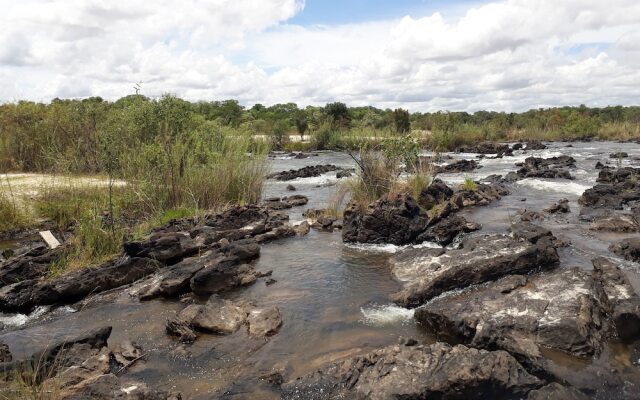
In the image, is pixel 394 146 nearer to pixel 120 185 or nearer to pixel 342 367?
pixel 120 185

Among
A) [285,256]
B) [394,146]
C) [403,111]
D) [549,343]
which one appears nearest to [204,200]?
[285,256]

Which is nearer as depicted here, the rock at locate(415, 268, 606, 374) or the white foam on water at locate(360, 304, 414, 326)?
the rock at locate(415, 268, 606, 374)

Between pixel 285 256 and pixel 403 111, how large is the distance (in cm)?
4090

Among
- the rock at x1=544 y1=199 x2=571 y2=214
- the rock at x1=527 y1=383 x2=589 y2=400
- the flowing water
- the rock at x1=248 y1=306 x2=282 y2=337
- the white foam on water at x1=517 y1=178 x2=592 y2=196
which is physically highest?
the rock at x1=527 y1=383 x2=589 y2=400


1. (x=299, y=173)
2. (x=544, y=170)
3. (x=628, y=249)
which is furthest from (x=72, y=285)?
(x=544, y=170)

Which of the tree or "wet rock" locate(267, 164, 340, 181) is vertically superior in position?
the tree

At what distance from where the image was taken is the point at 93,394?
511cm

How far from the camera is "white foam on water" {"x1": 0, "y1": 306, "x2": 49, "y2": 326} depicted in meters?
8.07

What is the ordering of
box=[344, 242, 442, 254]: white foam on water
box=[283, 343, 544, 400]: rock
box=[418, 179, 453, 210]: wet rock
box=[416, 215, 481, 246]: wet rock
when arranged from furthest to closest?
1. box=[418, 179, 453, 210]: wet rock
2. box=[416, 215, 481, 246]: wet rock
3. box=[344, 242, 442, 254]: white foam on water
4. box=[283, 343, 544, 400]: rock

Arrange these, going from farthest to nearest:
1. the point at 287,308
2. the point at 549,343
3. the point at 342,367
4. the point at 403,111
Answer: the point at 403,111
the point at 287,308
the point at 549,343
the point at 342,367

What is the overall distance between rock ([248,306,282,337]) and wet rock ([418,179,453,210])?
8373mm

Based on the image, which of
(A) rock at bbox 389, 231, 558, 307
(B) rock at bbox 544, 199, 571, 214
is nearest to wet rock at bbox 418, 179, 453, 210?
(B) rock at bbox 544, 199, 571, 214

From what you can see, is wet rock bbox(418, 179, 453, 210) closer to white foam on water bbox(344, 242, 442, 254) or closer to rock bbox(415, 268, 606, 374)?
white foam on water bbox(344, 242, 442, 254)

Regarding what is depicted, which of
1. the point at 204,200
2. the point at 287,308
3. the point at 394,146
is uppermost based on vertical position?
the point at 394,146
